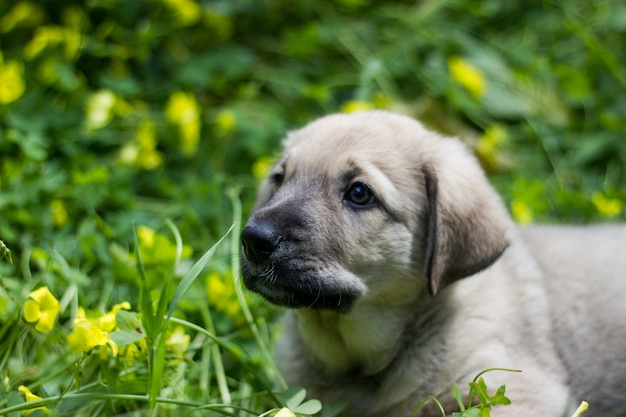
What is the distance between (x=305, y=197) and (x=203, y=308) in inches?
36.3

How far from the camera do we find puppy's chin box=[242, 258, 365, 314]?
2.90 meters

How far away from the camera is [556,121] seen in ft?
18.7

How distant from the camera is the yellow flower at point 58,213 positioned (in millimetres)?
4207

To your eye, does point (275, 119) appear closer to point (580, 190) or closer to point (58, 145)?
point (58, 145)

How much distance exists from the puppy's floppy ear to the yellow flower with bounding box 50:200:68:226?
7.04ft

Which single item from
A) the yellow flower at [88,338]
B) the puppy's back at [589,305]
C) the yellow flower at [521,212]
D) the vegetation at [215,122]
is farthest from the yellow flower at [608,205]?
the yellow flower at [88,338]

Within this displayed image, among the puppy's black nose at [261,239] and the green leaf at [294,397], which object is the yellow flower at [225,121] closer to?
the puppy's black nose at [261,239]

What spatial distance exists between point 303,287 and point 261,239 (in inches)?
10.0

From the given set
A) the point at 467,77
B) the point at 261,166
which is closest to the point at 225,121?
the point at 261,166

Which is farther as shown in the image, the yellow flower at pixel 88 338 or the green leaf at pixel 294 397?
the green leaf at pixel 294 397

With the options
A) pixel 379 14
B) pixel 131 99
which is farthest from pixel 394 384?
pixel 379 14

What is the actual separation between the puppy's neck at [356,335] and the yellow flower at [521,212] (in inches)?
60.4

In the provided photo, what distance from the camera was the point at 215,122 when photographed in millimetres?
5199

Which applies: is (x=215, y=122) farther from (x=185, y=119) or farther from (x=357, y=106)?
(x=357, y=106)
